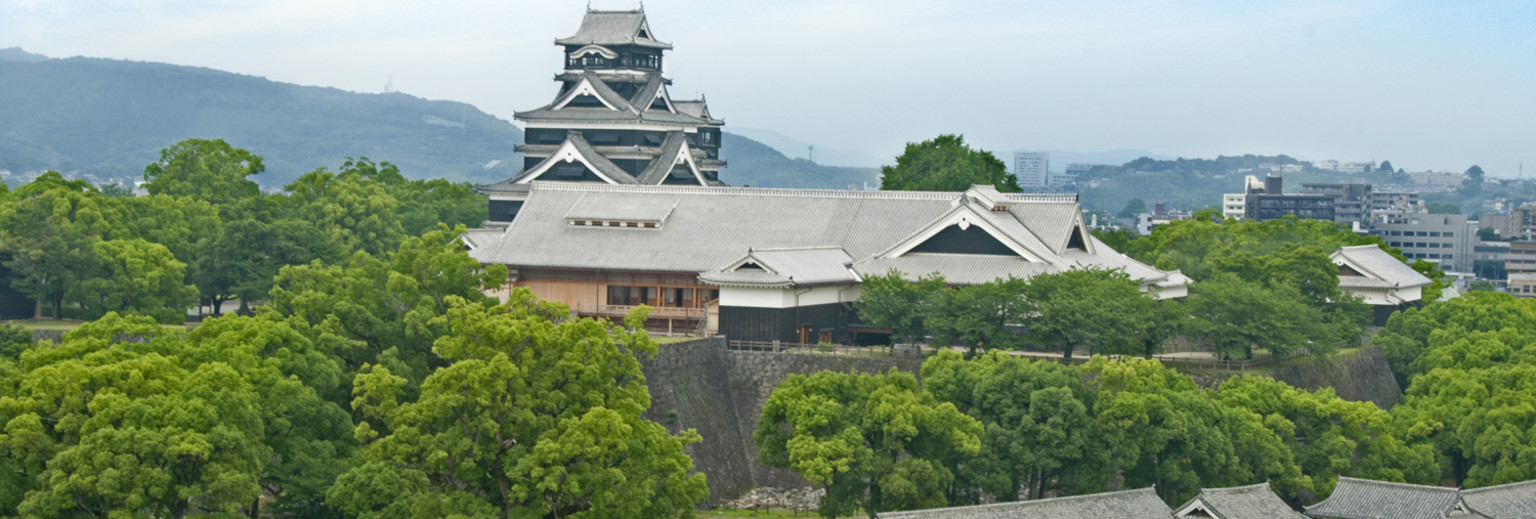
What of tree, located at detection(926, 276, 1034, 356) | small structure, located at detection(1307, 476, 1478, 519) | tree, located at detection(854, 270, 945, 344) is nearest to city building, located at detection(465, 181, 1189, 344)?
tree, located at detection(854, 270, 945, 344)

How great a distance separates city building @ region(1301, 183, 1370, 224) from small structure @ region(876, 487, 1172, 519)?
11323 centimetres

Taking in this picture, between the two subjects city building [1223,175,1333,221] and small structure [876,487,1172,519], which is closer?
small structure [876,487,1172,519]

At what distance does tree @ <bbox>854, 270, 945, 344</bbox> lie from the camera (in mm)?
38688

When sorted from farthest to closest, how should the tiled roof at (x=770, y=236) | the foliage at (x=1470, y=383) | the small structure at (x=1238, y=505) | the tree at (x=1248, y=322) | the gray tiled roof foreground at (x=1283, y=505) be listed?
the tiled roof at (x=770, y=236)
the tree at (x=1248, y=322)
the foliage at (x=1470, y=383)
the small structure at (x=1238, y=505)
the gray tiled roof foreground at (x=1283, y=505)

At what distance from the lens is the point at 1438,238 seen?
4980 inches

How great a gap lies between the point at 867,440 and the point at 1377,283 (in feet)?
68.5

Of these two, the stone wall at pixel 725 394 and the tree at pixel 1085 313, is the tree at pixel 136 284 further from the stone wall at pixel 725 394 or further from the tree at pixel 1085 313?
the tree at pixel 1085 313

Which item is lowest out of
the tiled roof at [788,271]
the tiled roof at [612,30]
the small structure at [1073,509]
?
the small structure at [1073,509]

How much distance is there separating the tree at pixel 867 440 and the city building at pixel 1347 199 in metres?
114

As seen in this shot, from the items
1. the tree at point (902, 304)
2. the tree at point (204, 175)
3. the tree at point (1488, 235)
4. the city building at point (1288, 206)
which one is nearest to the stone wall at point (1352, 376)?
the tree at point (902, 304)

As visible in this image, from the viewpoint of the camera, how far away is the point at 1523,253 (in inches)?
4326

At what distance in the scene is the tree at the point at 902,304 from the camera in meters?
38.7

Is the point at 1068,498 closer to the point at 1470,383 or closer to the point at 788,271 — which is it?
the point at 788,271

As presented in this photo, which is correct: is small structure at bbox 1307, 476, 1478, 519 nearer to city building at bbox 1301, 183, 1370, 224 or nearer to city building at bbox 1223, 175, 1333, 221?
city building at bbox 1223, 175, 1333, 221
